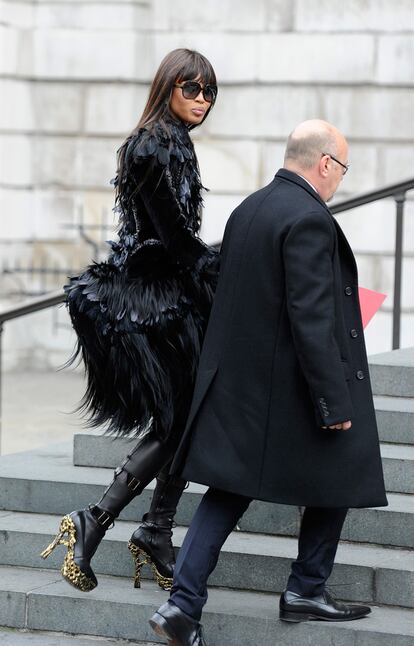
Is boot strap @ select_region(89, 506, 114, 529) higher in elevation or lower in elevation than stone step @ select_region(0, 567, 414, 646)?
higher

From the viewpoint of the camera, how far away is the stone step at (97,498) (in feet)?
19.0

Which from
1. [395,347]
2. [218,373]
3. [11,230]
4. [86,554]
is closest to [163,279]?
[218,373]

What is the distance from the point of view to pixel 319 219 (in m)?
4.72

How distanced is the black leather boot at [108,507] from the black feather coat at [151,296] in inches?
3.6

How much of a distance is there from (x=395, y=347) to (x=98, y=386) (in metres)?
3.01

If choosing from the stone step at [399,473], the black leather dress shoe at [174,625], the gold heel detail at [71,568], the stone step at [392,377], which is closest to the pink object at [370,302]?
the stone step at [399,473]

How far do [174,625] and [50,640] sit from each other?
Result: 83cm

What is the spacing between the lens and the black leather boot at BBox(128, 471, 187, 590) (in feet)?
17.8

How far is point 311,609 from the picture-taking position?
5148 millimetres

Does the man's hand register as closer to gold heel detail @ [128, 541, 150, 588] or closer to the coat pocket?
the coat pocket

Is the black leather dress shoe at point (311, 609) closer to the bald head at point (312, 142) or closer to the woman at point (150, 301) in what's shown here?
the woman at point (150, 301)

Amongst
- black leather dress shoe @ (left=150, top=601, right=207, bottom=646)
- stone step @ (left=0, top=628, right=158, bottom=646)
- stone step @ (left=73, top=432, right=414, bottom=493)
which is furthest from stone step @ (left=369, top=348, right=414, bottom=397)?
black leather dress shoe @ (left=150, top=601, right=207, bottom=646)

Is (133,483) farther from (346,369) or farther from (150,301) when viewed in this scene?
(346,369)

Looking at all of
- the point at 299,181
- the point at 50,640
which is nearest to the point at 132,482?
the point at 50,640
